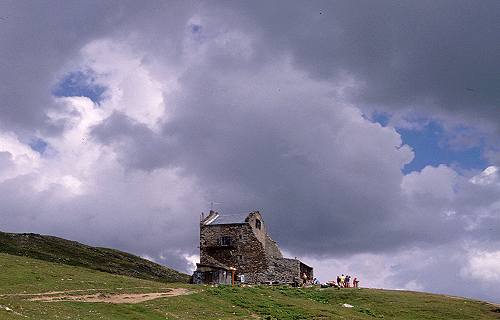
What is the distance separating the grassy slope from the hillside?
38.1m

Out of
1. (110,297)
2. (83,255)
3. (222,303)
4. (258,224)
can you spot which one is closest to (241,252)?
(258,224)

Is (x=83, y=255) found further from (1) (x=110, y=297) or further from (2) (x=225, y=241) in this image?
(1) (x=110, y=297)

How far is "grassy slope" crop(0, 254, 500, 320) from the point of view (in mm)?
48719

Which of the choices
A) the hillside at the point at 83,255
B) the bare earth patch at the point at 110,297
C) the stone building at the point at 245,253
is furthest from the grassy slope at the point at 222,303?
the hillside at the point at 83,255

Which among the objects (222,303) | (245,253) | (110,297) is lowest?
(110,297)

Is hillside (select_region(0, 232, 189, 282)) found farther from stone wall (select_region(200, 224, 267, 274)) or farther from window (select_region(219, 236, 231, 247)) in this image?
window (select_region(219, 236, 231, 247))

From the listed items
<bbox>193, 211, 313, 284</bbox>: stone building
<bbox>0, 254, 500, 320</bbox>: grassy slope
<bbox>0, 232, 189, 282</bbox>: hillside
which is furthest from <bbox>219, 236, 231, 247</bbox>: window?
<bbox>0, 254, 500, 320</bbox>: grassy slope

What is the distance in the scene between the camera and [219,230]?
104 m

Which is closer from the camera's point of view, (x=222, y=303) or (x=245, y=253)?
(x=222, y=303)

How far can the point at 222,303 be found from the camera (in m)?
61.5

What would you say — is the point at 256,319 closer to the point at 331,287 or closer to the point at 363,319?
the point at 363,319

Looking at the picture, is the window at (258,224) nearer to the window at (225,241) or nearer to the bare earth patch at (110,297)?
the window at (225,241)

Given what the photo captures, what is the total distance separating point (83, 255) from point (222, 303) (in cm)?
7765

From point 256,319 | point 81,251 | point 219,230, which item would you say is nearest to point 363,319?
point 256,319
